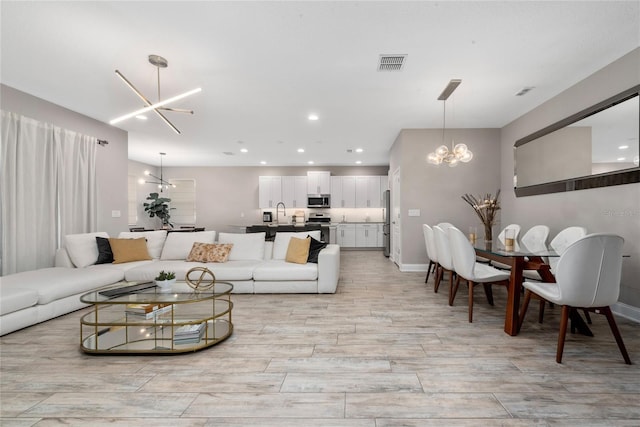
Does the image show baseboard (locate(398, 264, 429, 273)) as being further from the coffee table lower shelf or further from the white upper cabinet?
the white upper cabinet

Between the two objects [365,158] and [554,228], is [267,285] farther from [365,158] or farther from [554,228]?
[365,158]

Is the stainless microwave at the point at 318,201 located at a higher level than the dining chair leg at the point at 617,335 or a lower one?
higher

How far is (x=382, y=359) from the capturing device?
6.98 ft

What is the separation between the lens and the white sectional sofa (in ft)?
9.16

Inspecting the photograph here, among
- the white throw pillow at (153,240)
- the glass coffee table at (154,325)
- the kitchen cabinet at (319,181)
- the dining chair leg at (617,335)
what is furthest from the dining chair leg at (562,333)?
the kitchen cabinet at (319,181)

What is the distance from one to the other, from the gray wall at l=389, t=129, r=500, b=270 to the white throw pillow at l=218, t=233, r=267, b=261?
266 centimetres

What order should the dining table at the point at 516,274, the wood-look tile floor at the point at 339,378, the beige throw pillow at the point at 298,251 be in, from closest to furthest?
the wood-look tile floor at the point at 339,378
the dining table at the point at 516,274
the beige throw pillow at the point at 298,251

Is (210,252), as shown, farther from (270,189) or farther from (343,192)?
(343,192)

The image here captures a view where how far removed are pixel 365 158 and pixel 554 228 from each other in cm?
491

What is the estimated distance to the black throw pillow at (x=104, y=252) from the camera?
4062mm

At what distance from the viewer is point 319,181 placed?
Result: 8922mm

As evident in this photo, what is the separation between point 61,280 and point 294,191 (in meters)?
6.37

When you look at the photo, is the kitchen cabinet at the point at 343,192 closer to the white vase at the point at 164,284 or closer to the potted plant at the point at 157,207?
the potted plant at the point at 157,207

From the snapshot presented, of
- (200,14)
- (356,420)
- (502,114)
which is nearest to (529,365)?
(356,420)
